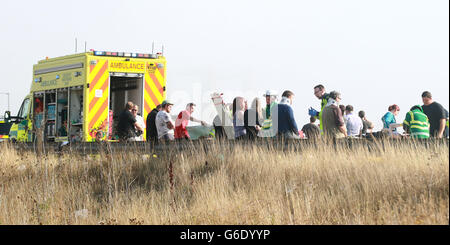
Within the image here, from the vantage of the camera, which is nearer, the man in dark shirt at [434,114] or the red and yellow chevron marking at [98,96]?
the man in dark shirt at [434,114]

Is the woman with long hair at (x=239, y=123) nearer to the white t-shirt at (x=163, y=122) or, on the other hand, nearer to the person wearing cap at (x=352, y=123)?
the white t-shirt at (x=163, y=122)

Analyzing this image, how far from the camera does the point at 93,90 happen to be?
1611cm

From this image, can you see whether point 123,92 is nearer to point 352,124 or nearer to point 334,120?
point 352,124

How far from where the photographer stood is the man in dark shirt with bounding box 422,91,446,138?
35.4 ft

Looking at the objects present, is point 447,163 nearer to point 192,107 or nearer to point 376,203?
point 376,203

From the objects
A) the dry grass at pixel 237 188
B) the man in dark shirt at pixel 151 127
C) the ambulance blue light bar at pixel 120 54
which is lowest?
the dry grass at pixel 237 188

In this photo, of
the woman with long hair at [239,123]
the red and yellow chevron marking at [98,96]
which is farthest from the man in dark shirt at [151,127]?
the red and yellow chevron marking at [98,96]

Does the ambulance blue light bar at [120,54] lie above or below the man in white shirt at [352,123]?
above

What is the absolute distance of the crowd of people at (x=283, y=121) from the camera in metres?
10.6

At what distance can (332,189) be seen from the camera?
22.7 ft

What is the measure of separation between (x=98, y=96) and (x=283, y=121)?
21.8 feet

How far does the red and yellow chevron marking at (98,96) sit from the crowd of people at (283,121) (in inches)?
101
